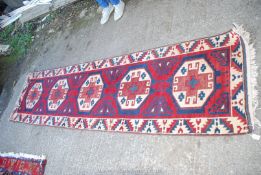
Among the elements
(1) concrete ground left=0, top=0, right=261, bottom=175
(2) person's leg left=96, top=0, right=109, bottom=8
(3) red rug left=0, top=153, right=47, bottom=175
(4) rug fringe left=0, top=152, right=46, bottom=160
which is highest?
(2) person's leg left=96, top=0, right=109, bottom=8

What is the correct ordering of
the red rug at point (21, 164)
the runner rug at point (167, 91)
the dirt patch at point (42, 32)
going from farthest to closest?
the dirt patch at point (42, 32), the red rug at point (21, 164), the runner rug at point (167, 91)

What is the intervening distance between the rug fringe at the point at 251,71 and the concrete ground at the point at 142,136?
1.7 inches

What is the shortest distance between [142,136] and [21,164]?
5.29 feet

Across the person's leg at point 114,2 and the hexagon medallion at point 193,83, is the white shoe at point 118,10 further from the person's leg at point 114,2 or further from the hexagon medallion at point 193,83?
the hexagon medallion at point 193,83

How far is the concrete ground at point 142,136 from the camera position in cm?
185

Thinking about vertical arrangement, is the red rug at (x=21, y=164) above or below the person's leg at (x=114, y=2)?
below

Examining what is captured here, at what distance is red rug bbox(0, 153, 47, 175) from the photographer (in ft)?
9.09

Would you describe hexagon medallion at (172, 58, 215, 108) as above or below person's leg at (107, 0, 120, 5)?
below

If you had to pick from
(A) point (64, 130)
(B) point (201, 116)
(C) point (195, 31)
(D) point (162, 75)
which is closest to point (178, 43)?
(C) point (195, 31)

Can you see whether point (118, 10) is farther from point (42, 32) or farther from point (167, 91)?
point (42, 32)

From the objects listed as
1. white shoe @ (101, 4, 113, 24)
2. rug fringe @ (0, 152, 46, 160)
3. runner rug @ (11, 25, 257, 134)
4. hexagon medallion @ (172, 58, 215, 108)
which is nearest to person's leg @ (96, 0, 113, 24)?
white shoe @ (101, 4, 113, 24)

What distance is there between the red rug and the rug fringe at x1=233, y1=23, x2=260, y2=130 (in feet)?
7.00

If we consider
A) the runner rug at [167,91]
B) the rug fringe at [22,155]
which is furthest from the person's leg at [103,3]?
the rug fringe at [22,155]

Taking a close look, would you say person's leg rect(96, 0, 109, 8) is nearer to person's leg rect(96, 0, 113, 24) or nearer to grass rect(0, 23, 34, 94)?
person's leg rect(96, 0, 113, 24)
